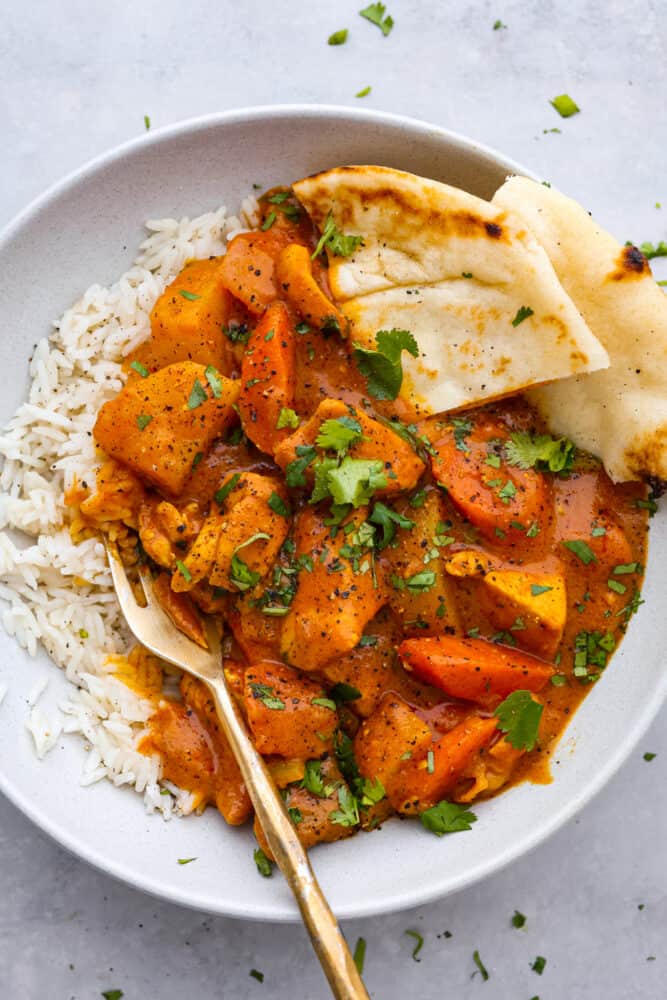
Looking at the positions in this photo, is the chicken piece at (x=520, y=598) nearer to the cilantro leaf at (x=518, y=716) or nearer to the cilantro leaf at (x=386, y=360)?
the cilantro leaf at (x=518, y=716)

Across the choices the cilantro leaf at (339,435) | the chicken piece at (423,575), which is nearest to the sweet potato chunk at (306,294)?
the cilantro leaf at (339,435)

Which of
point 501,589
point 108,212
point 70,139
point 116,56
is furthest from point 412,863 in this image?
point 116,56

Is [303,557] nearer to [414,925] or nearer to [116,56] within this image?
[414,925]

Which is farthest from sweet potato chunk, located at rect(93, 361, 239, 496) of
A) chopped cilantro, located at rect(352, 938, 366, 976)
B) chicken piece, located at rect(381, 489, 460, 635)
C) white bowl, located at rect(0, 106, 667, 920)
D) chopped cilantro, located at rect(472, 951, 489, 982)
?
chopped cilantro, located at rect(472, 951, 489, 982)

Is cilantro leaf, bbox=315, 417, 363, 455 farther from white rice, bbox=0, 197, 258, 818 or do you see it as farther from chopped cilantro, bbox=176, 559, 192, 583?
white rice, bbox=0, 197, 258, 818

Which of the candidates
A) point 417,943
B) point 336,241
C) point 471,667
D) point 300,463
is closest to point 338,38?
point 336,241

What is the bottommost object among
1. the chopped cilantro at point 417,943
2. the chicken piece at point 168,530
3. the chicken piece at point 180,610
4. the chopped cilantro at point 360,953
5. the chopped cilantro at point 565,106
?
the chopped cilantro at point 417,943

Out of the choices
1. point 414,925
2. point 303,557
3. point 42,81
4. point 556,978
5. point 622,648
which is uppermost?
point 42,81
